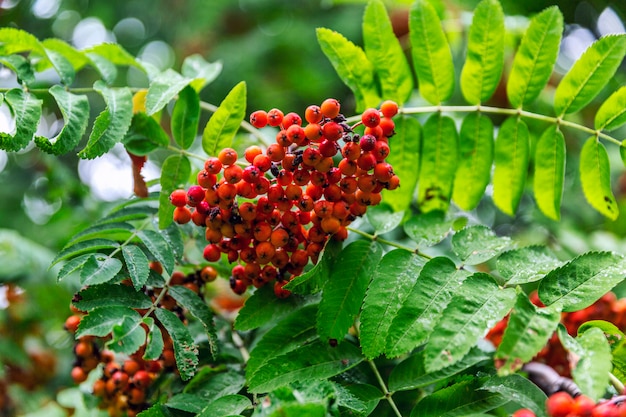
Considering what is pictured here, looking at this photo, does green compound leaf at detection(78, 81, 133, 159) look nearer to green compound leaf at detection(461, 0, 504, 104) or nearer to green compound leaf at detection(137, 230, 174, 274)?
green compound leaf at detection(137, 230, 174, 274)

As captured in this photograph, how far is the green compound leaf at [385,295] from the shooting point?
128cm

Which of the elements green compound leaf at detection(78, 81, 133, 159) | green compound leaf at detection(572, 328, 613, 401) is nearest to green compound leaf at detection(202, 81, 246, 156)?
A: green compound leaf at detection(78, 81, 133, 159)

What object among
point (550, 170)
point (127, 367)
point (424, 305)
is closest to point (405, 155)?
point (550, 170)

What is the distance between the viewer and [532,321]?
1112 millimetres

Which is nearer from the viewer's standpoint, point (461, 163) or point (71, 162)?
point (461, 163)

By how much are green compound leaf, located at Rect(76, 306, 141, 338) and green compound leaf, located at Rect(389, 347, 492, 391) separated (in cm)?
61

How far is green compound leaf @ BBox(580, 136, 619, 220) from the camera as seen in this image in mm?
1656

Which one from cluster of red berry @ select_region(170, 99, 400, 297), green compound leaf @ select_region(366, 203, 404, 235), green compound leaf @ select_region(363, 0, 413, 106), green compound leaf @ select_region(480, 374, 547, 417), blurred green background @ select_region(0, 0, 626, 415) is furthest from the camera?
blurred green background @ select_region(0, 0, 626, 415)

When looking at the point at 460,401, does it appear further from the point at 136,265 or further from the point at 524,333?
the point at 136,265

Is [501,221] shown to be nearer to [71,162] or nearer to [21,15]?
[71,162]

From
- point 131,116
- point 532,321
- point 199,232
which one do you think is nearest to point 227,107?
point 131,116

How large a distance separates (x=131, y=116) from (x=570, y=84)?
1228mm

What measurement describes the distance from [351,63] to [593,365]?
3.40 ft

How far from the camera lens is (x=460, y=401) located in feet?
4.11
